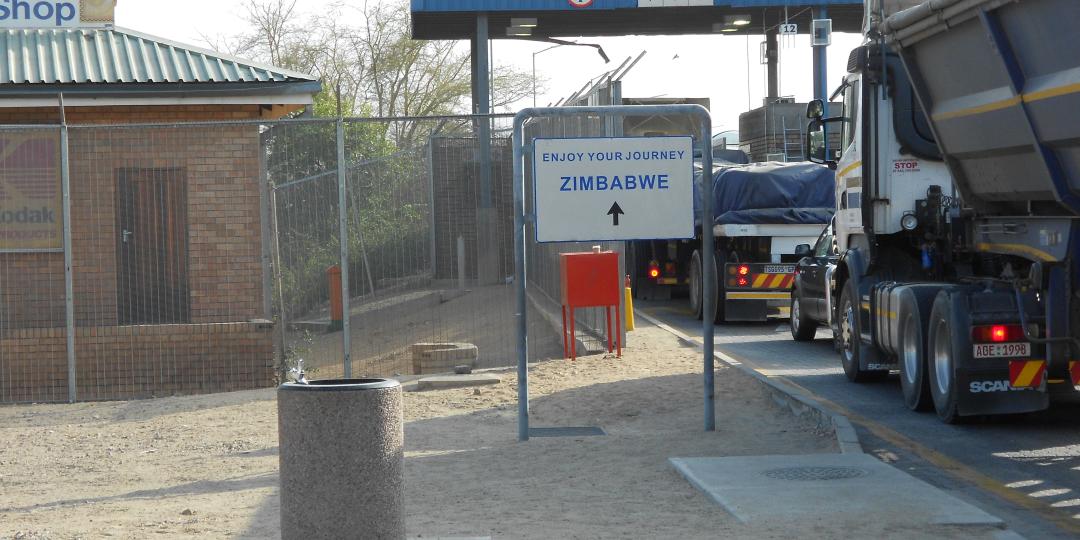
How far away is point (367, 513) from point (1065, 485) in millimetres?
4464

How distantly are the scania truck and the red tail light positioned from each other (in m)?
0.01

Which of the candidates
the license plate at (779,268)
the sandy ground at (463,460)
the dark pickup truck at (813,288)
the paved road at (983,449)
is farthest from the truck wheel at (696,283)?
the sandy ground at (463,460)

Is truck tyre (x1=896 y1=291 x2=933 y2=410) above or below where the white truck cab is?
below

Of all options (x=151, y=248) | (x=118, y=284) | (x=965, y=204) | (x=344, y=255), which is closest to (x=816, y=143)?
(x=965, y=204)

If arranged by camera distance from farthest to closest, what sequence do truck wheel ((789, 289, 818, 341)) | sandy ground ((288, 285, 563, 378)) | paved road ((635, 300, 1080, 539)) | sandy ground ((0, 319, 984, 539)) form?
truck wheel ((789, 289, 818, 341)) → sandy ground ((288, 285, 563, 378)) → paved road ((635, 300, 1080, 539)) → sandy ground ((0, 319, 984, 539))

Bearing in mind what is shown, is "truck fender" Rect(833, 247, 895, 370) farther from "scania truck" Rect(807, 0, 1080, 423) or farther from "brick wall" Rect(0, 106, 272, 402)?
"brick wall" Rect(0, 106, 272, 402)

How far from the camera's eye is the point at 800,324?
17500mm

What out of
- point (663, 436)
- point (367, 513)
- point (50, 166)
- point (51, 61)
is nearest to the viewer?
point (367, 513)

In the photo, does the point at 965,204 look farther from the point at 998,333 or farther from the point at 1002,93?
the point at 1002,93

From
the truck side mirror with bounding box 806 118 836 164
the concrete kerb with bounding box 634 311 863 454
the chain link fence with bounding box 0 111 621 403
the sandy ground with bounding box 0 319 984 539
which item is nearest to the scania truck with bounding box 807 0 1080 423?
the truck side mirror with bounding box 806 118 836 164

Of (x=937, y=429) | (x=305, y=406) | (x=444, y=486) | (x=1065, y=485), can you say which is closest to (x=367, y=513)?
(x=305, y=406)

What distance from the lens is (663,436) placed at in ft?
33.0

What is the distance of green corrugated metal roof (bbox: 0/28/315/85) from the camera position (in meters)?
14.3

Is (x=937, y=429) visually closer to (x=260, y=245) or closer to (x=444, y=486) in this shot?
(x=444, y=486)
